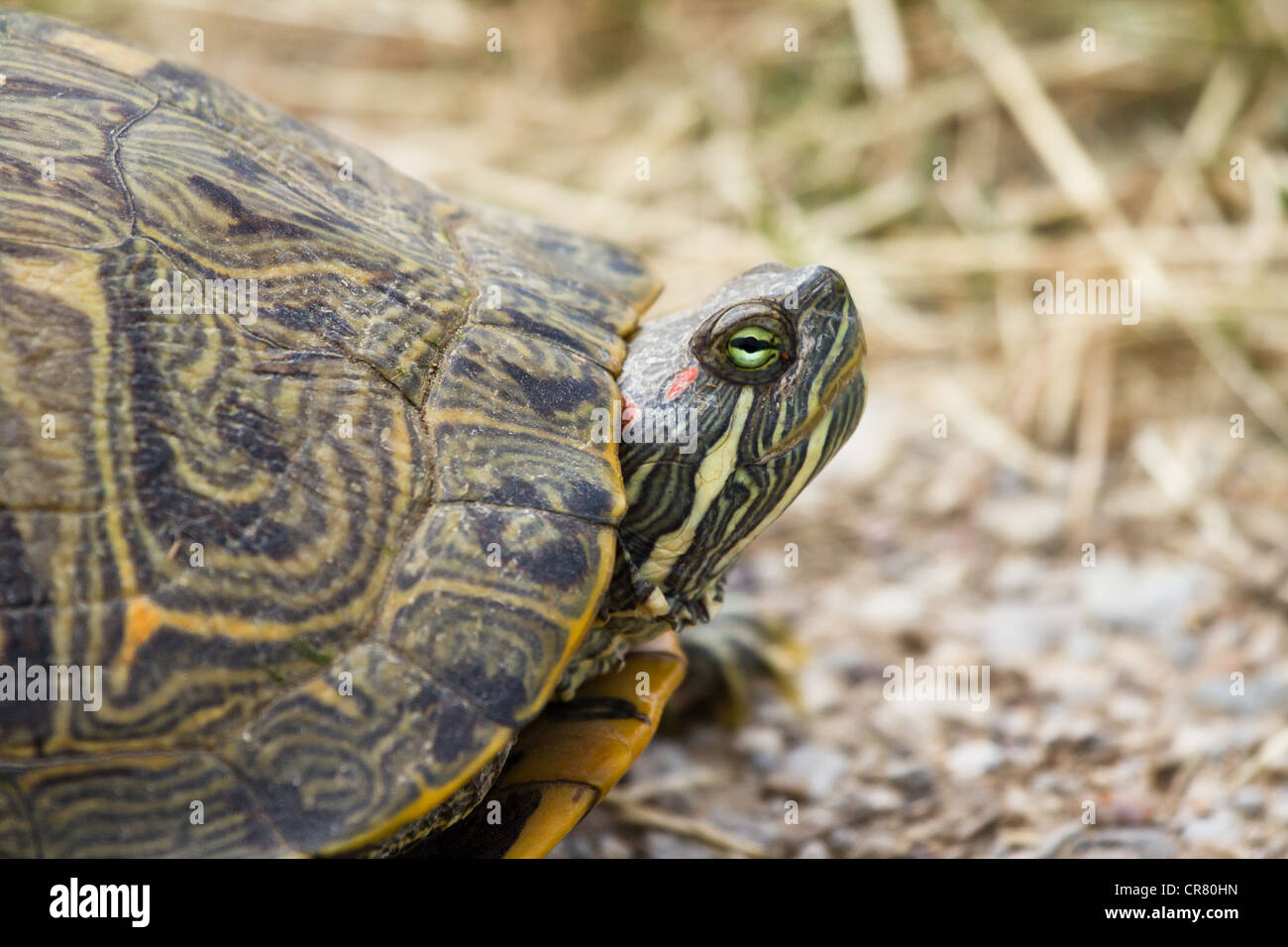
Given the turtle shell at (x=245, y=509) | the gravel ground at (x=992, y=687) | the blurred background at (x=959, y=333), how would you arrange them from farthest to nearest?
the blurred background at (x=959, y=333) < the gravel ground at (x=992, y=687) < the turtle shell at (x=245, y=509)

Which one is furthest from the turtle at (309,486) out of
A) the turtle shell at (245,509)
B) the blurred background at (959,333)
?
the blurred background at (959,333)

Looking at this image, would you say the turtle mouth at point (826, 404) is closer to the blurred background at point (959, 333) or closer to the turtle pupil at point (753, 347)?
the turtle pupil at point (753, 347)

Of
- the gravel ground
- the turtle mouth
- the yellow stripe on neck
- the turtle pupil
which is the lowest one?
the gravel ground

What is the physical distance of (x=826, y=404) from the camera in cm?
236

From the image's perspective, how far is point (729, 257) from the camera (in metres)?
4.53

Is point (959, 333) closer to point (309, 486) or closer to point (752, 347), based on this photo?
point (752, 347)

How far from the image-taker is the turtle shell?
→ 1.83 m

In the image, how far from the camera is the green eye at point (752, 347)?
229 cm

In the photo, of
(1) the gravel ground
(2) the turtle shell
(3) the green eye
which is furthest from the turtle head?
(1) the gravel ground

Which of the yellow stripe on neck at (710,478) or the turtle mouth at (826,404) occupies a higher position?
the turtle mouth at (826,404)

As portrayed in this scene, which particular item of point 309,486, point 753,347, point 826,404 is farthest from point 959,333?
point 309,486

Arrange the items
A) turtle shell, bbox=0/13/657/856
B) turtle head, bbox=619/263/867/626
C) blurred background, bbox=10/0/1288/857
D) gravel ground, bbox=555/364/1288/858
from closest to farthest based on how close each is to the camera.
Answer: turtle shell, bbox=0/13/657/856 < turtle head, bbox=619/263/867/626 < gravel ground, bbox=555/364/1288/858 < blurred background, bbox=10/0/1288/857

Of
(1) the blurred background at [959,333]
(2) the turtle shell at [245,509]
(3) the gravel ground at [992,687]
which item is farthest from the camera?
(1) the blurred background at [959,333]

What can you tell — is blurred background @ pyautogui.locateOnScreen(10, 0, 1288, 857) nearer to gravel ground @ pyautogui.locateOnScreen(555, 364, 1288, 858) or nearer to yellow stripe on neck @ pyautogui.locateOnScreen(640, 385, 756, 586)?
gravel ground @ pyautogui.locateOnScreen(555, 364, 1288, 858)
